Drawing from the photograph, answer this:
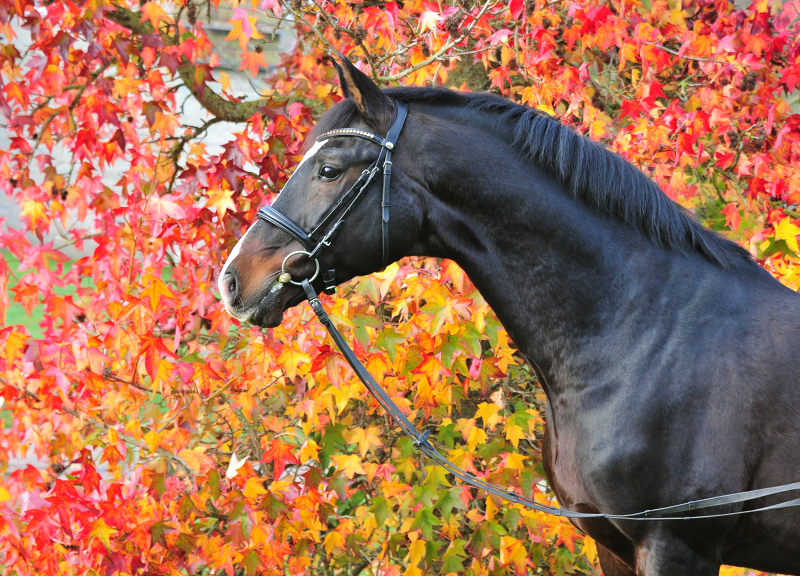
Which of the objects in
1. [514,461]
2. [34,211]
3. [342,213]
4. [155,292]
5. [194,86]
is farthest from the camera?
Answer: [194,86]

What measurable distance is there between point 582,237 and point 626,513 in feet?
2.66

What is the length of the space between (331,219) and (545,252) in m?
0.64

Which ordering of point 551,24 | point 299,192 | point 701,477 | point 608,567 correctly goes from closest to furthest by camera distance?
point 701,477, point 299,192, point 608,567, point 551,24

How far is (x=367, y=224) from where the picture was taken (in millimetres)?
1982

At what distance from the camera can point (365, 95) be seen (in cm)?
197

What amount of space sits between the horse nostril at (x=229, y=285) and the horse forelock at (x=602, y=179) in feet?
1.69

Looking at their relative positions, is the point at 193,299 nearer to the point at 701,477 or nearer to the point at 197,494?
the point at 197,494

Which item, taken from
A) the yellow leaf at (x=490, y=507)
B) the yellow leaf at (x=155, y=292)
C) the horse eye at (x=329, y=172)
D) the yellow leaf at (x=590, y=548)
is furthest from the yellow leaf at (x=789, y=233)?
the yellow leaf at (x=155, y=292)

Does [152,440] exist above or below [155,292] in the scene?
below

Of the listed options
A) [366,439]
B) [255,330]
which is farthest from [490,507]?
[255,330]

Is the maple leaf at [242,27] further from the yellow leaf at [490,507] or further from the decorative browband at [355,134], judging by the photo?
the yellow leaf at [490,507]

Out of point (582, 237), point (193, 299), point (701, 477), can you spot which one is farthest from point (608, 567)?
point (193, 299)

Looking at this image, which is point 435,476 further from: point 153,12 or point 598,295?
point 153,12

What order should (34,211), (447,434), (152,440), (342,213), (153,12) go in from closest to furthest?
(342,213) < (152,440) < (153,12) < (34,211) < (447,434)
